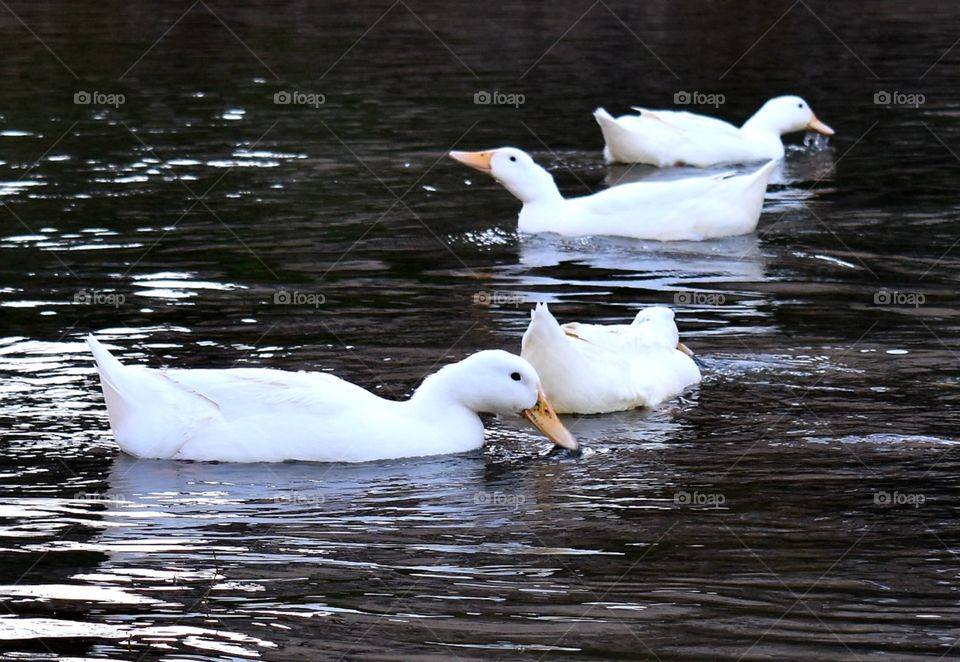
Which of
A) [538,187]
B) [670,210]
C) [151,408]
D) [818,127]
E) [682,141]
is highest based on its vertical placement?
[818,127]

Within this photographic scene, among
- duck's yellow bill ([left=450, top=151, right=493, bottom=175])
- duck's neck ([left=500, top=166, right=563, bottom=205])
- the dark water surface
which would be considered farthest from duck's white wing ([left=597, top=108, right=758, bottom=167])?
duck's neck ([left=500, top=166, right=563, bottom=205])

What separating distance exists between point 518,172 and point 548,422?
633 cm

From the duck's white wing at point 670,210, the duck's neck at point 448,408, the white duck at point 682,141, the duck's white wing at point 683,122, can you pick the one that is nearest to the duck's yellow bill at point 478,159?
the duck's white wing at point 670,210

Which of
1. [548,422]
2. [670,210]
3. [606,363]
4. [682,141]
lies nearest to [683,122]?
[682,141]

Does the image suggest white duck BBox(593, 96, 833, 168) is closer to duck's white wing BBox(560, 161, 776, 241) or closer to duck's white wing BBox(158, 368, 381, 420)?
duck's white wing BBox(560, 161, 776, 241)

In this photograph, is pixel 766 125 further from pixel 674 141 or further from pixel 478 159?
pixel 478 159

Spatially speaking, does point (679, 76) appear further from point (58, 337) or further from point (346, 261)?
point (58, 337)

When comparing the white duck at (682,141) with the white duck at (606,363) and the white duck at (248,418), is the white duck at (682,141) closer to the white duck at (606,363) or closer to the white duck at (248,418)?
the white duck at (606,363)

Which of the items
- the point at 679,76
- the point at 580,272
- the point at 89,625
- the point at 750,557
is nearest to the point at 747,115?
the point at 679,76

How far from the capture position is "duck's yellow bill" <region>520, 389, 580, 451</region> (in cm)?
893

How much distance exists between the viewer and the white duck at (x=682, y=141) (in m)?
18.7

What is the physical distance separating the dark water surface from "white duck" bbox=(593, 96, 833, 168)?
1.37ft

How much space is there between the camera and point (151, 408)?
8.75 meters

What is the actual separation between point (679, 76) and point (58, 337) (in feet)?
51.5
